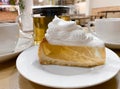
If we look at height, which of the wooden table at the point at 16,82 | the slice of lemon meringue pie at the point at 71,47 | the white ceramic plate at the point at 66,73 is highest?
the slice of lemon meringue pie at the point at 71,47

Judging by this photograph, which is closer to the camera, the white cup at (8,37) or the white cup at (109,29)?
the white cup at (8,37)

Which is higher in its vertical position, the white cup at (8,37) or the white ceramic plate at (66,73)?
the white cup at (8,37)

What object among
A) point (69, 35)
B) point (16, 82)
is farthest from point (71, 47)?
point (16, 82)

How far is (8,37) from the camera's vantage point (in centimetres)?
45

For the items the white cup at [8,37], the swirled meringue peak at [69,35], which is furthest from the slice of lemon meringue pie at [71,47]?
the white cup at [8,37]

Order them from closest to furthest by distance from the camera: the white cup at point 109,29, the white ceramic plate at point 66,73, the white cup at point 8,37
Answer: the white ceramic plate at point 66,73
the white cup at point 8,37
the white cup at point 109,29

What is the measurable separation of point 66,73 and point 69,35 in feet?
0.29

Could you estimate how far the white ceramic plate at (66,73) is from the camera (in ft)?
0.91

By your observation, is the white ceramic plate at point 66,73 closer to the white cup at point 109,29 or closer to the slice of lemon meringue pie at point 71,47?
the slice of lemon meringue pie at point 71,47

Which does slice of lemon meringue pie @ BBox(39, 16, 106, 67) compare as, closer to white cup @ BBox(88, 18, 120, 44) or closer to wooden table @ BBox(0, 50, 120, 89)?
wooden table @ BBox(0, 50, 120, 89)

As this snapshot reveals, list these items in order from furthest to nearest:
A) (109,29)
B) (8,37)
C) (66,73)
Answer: (109,29) < (8,37) < (66,73)

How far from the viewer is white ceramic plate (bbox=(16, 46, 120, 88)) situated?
0.91 ft

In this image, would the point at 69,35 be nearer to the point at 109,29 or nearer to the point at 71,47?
the point at 71,47

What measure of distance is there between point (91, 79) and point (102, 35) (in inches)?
12.4
